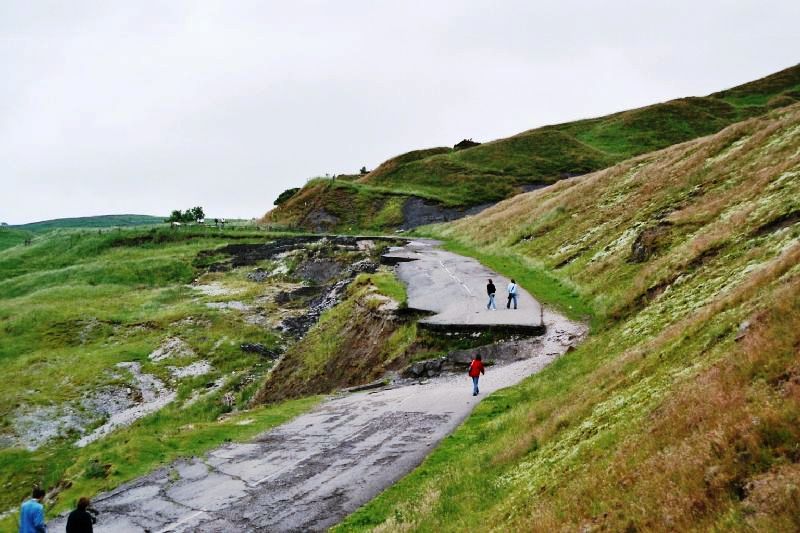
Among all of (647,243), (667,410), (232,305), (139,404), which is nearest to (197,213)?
(232,305)

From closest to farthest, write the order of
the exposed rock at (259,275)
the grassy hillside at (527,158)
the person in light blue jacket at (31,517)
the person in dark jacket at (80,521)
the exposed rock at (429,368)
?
1. the person in dark jacket at (80,521)
2. the person in light blue jacket at (31,517)
3. the exposed rock at (429,368)
4. the exposed rock at (259,275)
5. the grassy hillside at (527,158)

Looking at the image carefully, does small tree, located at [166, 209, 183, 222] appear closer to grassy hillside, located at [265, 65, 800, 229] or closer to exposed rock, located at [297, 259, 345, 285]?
grassy hillside, located at [265, 65, 800, 229]

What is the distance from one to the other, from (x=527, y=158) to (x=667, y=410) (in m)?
126

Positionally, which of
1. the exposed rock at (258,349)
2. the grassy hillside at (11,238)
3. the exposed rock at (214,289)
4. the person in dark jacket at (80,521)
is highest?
the grassy hillside at (11,238)

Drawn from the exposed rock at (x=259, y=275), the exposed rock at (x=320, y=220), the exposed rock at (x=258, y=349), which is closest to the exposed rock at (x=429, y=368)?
the exposed rock at (x=258, y=349)

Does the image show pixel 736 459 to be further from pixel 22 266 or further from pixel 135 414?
Result: pixel 22 266

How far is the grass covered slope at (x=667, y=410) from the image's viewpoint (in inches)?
310

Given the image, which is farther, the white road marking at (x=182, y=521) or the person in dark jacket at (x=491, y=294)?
the person in dark jacket at (x=491, y=294)

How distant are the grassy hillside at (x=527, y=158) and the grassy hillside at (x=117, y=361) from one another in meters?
27.0

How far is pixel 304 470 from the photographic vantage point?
19984 mm

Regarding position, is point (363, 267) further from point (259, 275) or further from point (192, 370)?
point (192, 370)

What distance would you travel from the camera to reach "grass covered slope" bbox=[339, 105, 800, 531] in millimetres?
7883

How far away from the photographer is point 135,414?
131 feet

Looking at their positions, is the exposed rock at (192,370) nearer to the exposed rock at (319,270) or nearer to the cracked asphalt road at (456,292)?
the cracked asphalt road at (456,292)
